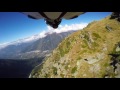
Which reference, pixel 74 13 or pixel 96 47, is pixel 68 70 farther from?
pixel 74 13

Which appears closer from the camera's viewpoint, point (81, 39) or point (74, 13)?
point (74, 13)

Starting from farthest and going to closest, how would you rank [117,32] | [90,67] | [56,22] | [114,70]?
[117,32] < [90,67] < [114,70] < [56,22]
